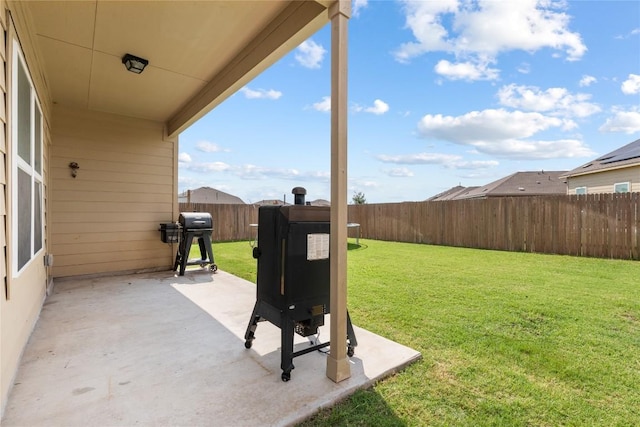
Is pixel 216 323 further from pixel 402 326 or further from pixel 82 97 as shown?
pixel 82 97

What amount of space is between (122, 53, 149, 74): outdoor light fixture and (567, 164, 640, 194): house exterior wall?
12.6 meters

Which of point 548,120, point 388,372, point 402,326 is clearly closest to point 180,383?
point 388,372

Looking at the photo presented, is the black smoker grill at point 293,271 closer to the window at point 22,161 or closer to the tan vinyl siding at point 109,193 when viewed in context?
the window at point 22,161

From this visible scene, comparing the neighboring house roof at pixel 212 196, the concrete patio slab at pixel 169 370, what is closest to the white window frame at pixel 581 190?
the concrete patio slab at pixel 169 370

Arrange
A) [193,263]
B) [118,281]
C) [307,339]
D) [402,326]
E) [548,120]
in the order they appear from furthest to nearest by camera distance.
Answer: [548,120] < [193,263] < [118,281] < [402,326] < [307,339]

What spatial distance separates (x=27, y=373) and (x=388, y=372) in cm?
236

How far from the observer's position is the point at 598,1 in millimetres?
6117

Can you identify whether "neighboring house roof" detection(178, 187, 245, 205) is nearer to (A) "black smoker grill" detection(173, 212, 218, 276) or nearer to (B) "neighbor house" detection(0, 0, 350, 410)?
(B) "neighbor house" detection(0, 0, 350, 410)

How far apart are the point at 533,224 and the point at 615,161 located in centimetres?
540

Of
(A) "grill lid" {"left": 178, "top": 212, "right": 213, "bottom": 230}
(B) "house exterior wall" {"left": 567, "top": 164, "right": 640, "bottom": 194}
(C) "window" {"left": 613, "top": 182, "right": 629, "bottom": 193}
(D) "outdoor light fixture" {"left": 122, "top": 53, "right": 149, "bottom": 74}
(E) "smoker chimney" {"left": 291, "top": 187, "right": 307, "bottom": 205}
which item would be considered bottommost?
(A) "grill lid" {"left": 178, "top": 212, "right": 213, "bottom": 230}

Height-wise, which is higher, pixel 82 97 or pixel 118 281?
pixel 82 97

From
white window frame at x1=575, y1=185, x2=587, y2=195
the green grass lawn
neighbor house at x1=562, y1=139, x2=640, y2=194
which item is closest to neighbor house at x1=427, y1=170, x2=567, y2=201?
neighbor house at x1=562, y1=139, x2=640, y2=194

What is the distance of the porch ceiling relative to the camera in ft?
7.91

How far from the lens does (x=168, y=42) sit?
293cm
